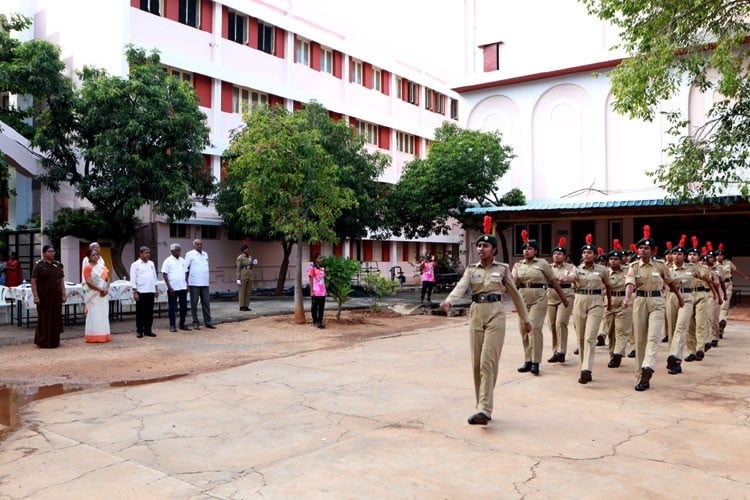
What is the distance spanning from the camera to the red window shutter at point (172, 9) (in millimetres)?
23962

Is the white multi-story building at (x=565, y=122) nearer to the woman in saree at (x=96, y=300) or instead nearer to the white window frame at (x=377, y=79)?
the white window frame at (x=377, y=79)

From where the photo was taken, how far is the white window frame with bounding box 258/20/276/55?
28172 millimetres

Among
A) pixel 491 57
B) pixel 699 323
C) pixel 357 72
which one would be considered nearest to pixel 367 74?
pixel 357 72

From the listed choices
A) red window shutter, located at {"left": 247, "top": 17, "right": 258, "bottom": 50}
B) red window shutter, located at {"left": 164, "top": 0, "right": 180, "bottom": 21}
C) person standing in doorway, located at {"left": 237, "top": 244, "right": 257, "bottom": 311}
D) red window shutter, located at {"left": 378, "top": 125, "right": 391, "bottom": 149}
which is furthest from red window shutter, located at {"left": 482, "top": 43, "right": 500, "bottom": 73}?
person standing in doorway, located at {"left": 237, "top": 244, "right": 257, "bottom": 311}

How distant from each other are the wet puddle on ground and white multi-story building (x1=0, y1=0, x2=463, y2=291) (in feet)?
39.7

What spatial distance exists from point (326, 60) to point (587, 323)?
26.5 metres

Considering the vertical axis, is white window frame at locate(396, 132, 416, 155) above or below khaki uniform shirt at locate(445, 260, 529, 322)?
above

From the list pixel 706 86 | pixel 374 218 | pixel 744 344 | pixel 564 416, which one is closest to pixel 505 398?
pixel 564 416

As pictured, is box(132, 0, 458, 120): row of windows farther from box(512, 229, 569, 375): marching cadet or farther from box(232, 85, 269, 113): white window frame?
box(512, 229, 569, 375): marching cadet

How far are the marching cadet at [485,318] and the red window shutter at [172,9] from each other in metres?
21.4

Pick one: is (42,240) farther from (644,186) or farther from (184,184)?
(644,186)

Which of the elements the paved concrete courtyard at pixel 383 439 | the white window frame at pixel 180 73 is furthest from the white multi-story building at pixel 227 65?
the paved concrete courtyard at pixel 383 439

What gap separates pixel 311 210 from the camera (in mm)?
14109

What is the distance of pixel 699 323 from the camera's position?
412 inches
